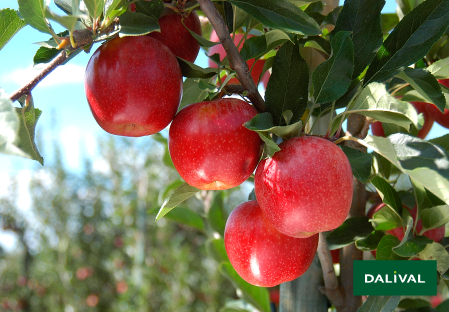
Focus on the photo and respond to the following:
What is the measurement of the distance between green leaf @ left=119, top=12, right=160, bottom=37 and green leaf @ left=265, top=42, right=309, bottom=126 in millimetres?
132

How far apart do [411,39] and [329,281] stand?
34cm

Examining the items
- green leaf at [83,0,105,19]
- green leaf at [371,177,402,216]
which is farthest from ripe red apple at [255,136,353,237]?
green leaf at [83,0,105,19]

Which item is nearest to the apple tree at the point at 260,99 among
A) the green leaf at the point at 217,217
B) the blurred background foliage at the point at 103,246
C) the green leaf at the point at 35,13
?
the green leaf at the point at 35,13

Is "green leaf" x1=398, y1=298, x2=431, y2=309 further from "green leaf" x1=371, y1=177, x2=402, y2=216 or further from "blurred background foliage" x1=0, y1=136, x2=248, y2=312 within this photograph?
"blurred background foliage" x1=0, y1=136, x2=248, y2=312

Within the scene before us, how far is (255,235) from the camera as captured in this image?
45cm

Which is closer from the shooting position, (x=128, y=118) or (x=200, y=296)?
(x=128, y=118)

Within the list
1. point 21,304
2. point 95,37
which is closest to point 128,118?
point 95,37

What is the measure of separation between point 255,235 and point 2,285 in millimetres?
3958

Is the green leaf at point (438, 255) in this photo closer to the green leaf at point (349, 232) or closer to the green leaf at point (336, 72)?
the green leaf at point (349, 232)

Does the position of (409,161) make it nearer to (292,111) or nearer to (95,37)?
(292,111)

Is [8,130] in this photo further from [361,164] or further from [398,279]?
[398,279]

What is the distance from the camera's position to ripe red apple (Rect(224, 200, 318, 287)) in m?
0.45

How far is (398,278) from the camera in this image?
1.59 feet

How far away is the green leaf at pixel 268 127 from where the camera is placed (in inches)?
13.2
